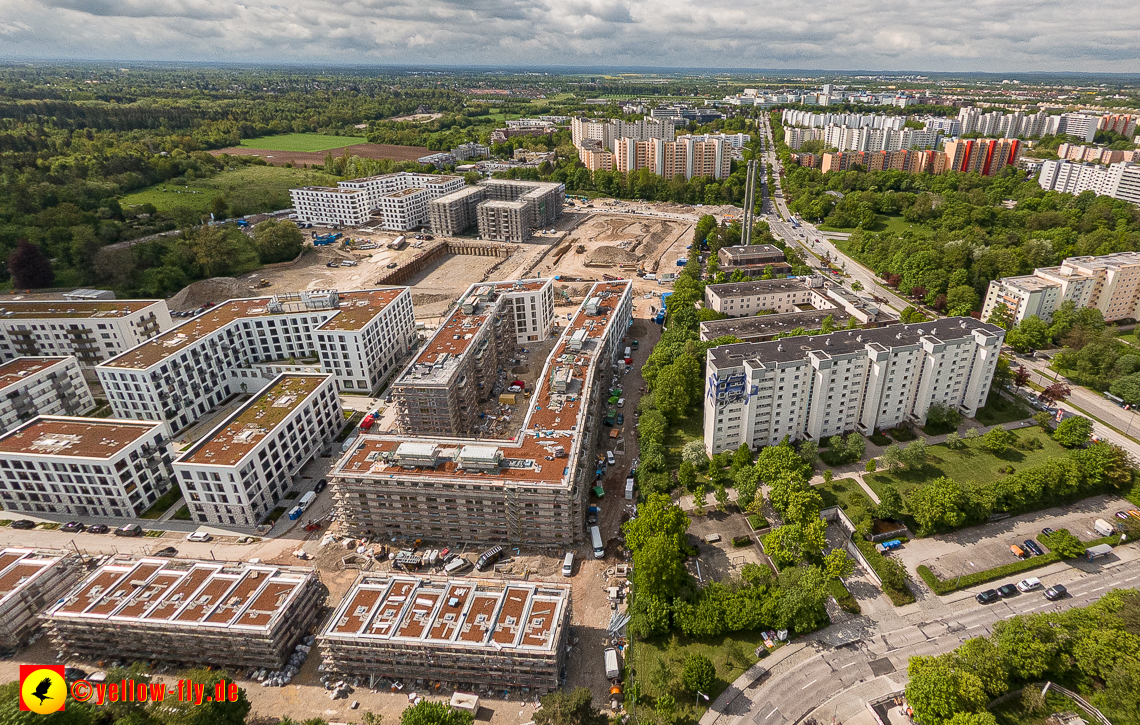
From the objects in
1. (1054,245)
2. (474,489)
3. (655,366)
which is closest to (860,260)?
(1054,245)

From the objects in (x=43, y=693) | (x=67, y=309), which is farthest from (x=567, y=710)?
(x=67, y=309)

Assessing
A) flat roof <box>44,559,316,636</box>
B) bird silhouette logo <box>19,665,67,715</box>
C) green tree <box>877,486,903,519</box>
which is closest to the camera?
bird silhouette logo <box>19,665,67,715</box>

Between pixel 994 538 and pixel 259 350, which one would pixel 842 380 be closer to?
pixel 994 538

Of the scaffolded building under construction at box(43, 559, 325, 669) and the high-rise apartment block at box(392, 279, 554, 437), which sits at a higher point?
the high-rise apartment block at box(392, 279, 554, 437)

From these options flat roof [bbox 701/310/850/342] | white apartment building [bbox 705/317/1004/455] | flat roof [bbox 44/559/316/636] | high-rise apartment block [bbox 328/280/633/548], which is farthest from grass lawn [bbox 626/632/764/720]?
flat roof [bbox 701/310/850/342]

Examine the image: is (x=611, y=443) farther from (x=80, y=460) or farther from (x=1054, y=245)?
(x=1054, y=245)

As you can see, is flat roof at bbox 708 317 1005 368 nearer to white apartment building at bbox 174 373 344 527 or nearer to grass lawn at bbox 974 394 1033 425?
grass lawn at bbox 974 394 1033 425

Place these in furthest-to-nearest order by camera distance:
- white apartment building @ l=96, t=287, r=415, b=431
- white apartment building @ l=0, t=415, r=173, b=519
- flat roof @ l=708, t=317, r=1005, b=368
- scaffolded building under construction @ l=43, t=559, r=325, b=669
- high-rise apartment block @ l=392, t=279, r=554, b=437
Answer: white apartment building @ l=96, t=287, r=415, b=431
high-rise apartment block @ l=392, t=279, r=554, b=437
flat roof @ l=708, t=317, r=1005, b=368
white apartment building @ l=0, t=415, r=173, b=519
scaffolded building under construction @ l=43, t=559, r=325, b=669
